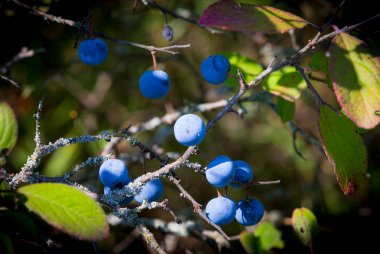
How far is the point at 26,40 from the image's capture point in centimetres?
162

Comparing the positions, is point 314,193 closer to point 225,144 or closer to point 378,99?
point 225,144

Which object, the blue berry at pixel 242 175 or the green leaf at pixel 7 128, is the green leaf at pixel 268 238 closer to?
the blue berry at pixel 242 175

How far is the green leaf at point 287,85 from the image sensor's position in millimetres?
1335

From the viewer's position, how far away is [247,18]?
109cm

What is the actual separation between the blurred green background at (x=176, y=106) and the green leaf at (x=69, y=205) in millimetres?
817

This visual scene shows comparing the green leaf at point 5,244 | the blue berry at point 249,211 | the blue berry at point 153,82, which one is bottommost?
the blue berry at point 249,211

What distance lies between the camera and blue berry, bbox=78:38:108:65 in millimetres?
1152

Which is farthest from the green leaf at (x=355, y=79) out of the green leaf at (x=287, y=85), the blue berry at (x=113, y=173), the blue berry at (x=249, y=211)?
the blue berry at (x=113, y=173)

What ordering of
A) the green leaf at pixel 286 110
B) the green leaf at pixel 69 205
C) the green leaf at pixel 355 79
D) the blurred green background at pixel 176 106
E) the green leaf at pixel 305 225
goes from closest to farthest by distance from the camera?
the green leaf at pixel 69 205, the green leaf at pixel 355 79, the green leaf at pixel 305 225, the green leaf at pixel 286 110, the blurred green background at pixel 176 106

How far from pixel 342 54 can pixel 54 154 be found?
1614 millimetres

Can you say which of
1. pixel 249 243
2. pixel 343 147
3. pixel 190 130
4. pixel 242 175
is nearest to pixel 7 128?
pixel 190 130

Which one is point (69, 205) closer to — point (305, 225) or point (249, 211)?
point (249, 211)

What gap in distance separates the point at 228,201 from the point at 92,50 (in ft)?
2.04

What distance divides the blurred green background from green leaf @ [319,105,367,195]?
579 millimetres
